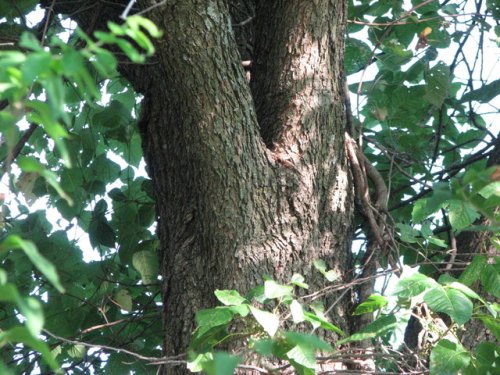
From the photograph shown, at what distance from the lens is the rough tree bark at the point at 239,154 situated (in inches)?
84.9

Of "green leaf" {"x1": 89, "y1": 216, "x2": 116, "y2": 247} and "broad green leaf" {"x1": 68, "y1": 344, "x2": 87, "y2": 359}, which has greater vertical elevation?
"green leaf" {"x1": 89, "y1": 216, "x2": 116, "y2": 247}

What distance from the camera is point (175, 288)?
2244 mm

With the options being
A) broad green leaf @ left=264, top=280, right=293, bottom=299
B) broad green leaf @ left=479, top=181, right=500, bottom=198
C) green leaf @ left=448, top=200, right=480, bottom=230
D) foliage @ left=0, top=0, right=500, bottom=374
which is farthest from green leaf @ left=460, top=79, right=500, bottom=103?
broad green leaf @ left=264, top=280, right=293, bottom=299

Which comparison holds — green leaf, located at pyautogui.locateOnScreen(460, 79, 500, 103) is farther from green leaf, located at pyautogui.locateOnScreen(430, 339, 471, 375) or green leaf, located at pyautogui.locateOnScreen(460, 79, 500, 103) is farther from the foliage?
green leaf, located at pyautogui.locateOnScreen(430, 339, 471, 375)

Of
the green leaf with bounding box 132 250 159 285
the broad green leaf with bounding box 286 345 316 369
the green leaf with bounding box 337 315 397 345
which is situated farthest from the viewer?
the green leaf with bounding box 132 250 159 285

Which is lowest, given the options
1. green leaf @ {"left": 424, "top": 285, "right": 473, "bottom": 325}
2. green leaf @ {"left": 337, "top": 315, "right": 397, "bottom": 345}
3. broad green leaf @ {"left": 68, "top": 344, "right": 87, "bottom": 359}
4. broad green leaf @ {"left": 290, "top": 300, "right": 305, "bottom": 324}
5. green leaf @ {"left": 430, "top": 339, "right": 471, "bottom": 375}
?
broad green leaf @ {"left": 68, "top": 344, "right": 87, "bottom": 359}

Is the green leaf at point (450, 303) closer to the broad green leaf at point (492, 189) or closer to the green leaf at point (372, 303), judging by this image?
the green leaf at point (372, 303)

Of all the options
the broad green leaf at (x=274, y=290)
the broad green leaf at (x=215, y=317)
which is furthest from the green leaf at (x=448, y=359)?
the broad green leaf at (x=215, y=317)

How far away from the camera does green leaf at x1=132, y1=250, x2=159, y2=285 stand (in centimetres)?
289

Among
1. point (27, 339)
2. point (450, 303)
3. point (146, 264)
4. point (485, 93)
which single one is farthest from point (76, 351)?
point (27, 339)

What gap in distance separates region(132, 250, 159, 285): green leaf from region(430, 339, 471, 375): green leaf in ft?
4.22

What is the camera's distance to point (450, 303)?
1768 millimetres

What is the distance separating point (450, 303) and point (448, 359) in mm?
168

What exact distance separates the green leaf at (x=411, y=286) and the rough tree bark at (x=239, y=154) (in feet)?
1.38
